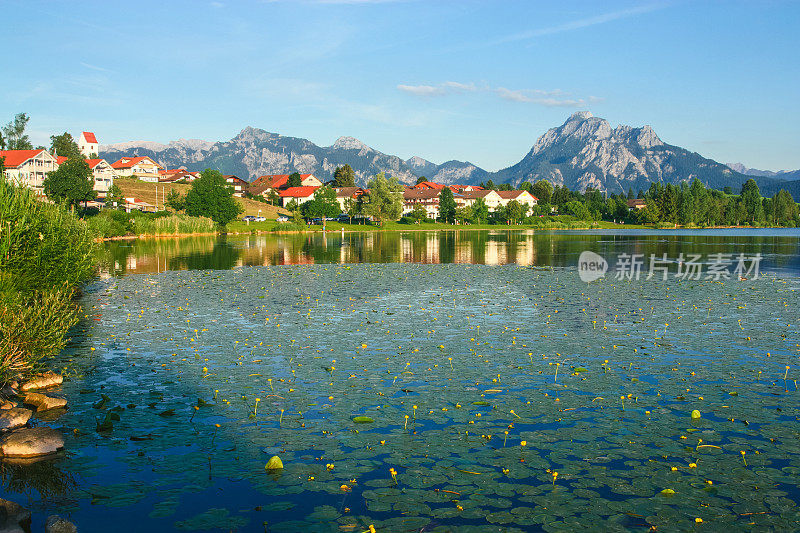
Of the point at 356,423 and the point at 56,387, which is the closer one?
the point at 356,423

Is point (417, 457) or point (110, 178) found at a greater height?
point (110, 178)

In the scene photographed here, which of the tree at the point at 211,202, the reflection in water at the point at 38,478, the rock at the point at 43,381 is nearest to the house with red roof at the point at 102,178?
the tree at the point at 211,202

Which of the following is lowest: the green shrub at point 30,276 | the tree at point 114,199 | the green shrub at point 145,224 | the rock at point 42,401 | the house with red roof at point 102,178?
the rock at point 42,401

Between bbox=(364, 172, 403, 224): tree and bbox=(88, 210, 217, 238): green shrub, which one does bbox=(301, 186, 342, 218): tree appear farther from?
bbox=(88, 210, 217, 238): green shrub

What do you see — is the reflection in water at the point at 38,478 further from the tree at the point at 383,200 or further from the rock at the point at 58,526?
the tree at the point at 383,200

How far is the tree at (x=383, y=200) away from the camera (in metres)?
172

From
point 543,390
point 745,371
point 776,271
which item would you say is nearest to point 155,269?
point 543,390

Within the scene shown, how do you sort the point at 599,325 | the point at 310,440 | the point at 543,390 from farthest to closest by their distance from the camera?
the point at 599,325, the point at 543,390, the point at 310,440

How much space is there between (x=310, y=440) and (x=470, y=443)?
335 centimetres

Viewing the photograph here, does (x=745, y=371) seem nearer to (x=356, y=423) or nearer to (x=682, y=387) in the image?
(x=682, y=387)

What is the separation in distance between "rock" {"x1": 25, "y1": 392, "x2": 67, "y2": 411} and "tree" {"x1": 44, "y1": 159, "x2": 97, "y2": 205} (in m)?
110

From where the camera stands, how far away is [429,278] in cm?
4153

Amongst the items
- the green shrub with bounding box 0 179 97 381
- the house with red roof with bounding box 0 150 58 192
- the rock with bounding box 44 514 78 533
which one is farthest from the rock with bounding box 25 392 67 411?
the house with red roof with bounding box 0 150 58 192

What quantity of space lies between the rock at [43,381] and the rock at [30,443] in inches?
156
